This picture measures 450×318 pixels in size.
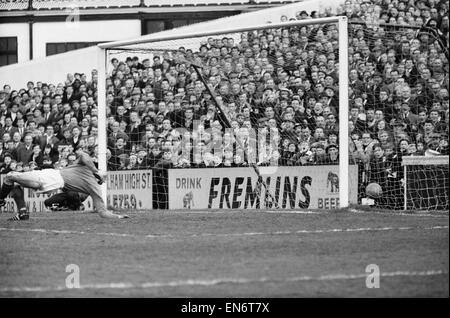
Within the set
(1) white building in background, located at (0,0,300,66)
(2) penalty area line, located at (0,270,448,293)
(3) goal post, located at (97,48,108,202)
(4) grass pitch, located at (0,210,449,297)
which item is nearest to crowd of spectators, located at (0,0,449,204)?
(3) goal post, located at (97,48,108,202)

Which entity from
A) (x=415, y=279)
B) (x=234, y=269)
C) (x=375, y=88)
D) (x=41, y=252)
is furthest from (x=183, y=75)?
(x=415, y=279)

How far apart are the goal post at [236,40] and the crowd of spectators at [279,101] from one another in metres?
0.27

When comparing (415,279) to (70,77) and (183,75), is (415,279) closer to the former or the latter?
(183,75)

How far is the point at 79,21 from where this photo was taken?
30.0 m

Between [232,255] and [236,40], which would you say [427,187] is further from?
[232,255]

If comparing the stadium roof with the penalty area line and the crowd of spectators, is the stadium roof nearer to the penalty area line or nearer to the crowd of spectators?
the crowd of spectators

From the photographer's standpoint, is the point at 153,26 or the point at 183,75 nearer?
the point at 183,75

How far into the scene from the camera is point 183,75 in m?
19.4

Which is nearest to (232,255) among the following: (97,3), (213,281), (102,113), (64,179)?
(213,281)

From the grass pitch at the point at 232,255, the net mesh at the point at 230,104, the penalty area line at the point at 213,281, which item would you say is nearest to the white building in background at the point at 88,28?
the net mesh at the point at 230,104

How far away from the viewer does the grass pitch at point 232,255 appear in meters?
8.12

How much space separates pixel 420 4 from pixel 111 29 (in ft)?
47.3

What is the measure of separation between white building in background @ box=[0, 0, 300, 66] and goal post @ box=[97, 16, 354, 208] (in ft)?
27.8

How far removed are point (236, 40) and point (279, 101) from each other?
214cm
